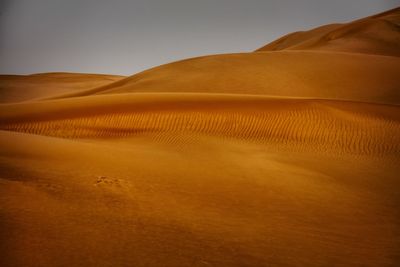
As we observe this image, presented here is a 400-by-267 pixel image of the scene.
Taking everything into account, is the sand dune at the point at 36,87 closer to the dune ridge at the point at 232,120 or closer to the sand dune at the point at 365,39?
the dune ridge at the point at 232,120

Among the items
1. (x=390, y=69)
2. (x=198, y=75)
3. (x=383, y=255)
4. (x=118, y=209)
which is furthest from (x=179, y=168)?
(x=390, y=69)

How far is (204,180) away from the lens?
9.11 feet

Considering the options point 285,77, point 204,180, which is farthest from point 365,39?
point 204,180

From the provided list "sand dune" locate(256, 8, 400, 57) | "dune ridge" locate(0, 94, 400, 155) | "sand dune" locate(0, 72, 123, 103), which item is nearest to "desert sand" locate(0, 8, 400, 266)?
"dune ridge" locate(0, 94, 400, 155)

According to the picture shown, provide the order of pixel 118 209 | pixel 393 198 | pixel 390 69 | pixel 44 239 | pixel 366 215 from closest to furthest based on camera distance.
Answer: pixel 44 239, pixel 118 209, pixel 366 215, pixel 393 198, pixel 390 69

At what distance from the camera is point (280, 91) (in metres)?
6.75

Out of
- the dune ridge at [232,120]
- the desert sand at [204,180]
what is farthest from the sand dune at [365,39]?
the dune ridge at [232,120]

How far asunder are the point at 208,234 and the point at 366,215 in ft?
4.04

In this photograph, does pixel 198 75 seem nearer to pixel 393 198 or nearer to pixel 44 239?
pixel 393 198

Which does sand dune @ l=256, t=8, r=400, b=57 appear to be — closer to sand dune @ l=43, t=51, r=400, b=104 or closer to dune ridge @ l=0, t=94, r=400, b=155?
sand dune @ l=43, t=51, r=400, b=104

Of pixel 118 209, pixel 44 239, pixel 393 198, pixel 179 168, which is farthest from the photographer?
pixel 179 168

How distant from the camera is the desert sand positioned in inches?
68.1

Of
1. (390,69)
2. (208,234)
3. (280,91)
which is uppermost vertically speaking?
(390,69)

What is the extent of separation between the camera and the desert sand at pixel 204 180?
1730mm
